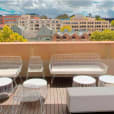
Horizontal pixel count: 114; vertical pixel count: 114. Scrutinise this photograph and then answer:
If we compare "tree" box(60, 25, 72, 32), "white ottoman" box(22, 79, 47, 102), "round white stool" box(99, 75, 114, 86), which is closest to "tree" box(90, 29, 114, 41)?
"tree" box(60, 25, 72, 32)

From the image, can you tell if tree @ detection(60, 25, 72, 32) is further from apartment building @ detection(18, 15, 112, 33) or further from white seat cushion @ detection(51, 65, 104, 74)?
white seat cushion @ detection(51, 65, 104, 74)

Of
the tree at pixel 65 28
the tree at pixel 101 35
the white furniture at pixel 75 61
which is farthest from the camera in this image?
the tree at pixel 101 35

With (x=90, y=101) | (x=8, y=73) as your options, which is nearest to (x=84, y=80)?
(x=90, y=101)

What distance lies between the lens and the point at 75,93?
88.8 inches

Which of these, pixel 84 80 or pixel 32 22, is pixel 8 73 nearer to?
pixel 84 80

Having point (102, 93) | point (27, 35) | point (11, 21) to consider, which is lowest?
point (102, 93)

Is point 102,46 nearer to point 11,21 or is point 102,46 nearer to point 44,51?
point 44,51

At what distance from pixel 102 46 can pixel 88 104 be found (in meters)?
2.26

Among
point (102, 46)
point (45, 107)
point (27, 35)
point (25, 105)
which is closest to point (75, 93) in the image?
point (45, 107)

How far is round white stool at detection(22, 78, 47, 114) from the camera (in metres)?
2.87

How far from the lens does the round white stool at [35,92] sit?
2.87 meters

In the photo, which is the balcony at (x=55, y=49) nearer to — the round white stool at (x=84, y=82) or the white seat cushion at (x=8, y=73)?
the white seat cushion at (x=8, y=73)

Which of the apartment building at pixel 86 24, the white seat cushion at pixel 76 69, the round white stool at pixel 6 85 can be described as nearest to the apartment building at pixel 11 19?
the apartment building at pixel 86 24

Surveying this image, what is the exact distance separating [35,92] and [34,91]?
0.20ft
